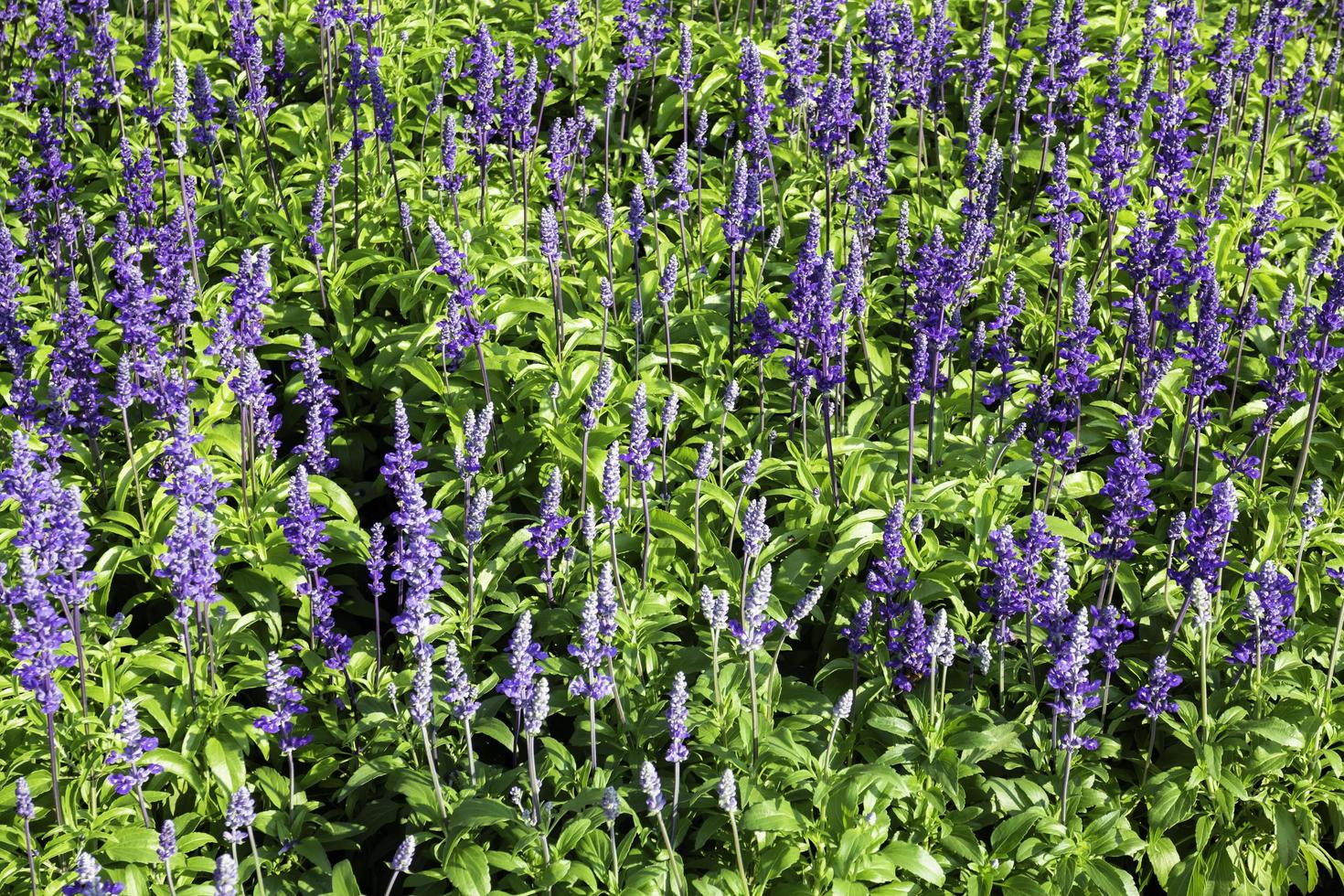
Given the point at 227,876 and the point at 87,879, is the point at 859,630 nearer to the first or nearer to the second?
the point at 227,876

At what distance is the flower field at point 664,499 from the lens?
4.94m

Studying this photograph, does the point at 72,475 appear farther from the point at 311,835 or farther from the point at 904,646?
the point at 904,646

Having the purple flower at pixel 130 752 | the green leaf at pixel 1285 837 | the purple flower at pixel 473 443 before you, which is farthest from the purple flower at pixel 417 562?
the green leaf at pixel 1285 837

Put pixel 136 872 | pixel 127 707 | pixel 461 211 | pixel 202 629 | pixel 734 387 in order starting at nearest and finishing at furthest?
pixel 127 707 < pixel 136 872 < pixel 202 629 < pixel 734 387 < pixel 461 211

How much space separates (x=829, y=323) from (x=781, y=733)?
6.75ft

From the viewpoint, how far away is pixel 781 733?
520 cm

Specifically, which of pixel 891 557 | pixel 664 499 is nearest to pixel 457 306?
pixel 664 499

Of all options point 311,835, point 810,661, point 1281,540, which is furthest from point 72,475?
point 1281,540

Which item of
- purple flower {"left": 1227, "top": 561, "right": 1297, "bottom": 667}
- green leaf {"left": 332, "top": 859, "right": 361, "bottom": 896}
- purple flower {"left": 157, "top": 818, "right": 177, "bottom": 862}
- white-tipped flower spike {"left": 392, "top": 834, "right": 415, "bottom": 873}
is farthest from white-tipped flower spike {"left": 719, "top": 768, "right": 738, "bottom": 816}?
purple flower {"left": 1227, "top": 561, "right": 1297, "bottom": 667}

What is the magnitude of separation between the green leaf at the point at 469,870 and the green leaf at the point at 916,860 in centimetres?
152

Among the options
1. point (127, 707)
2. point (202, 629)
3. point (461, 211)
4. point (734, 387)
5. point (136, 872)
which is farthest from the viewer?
point (461, 211)

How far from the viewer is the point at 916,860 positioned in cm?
479

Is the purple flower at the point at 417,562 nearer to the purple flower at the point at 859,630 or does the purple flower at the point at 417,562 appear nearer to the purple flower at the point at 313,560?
the purple flower at the point at 313,560

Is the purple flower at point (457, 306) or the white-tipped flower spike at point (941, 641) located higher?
the purple flower at point (457, 306)
